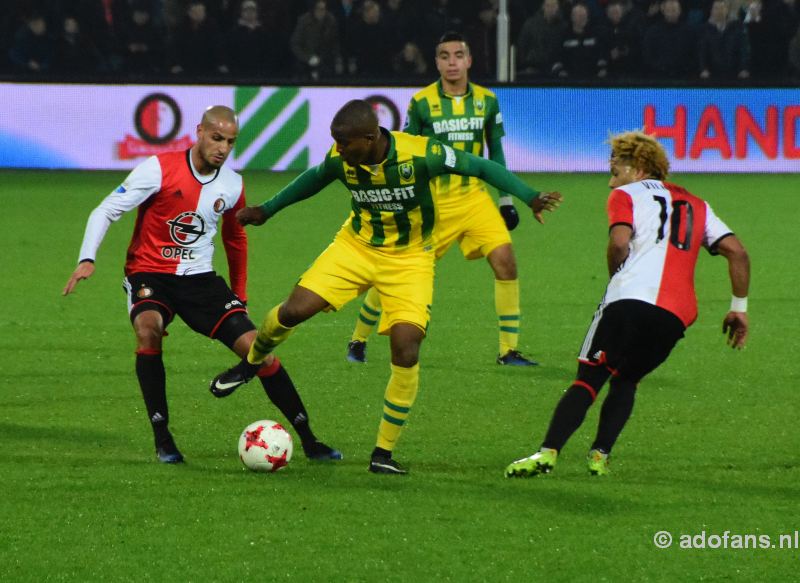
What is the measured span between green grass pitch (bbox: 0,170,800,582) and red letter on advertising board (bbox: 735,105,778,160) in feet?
27.5

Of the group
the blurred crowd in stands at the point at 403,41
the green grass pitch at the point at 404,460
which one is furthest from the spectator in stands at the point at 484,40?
the green grass pitch at the point at 404,460

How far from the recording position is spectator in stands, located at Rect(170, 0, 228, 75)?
2175 cm

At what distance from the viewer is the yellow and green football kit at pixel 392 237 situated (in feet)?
21.5

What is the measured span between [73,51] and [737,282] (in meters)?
17.1

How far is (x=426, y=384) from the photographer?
871 centimetres

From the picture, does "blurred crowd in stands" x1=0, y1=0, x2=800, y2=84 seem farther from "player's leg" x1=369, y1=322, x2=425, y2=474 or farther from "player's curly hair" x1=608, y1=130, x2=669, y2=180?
"player's leg" x1=369, y1=322, x2=425, y2=474

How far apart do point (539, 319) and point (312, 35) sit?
1178 centimetres

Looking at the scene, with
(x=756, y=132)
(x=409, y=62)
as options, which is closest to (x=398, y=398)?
(x=756, y=132)

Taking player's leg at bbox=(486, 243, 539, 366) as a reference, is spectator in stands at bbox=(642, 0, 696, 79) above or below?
above

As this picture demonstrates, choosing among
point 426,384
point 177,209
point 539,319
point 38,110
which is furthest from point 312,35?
point 177,209

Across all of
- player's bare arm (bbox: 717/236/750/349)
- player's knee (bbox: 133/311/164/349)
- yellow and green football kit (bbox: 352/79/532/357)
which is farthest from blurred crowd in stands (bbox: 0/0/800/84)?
player's bare arm (bbox: 717/236/750/349)

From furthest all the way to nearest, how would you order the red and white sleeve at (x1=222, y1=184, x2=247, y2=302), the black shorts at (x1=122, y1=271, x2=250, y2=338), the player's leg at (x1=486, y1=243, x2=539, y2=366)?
the player's leg at (x1=486, y1=243, x2=539, y2=366) → the red and white sleeve at (x1=222, y1=184, x2=247, y2=302) → the black shorts at (x1=122, y1=271, x2=250, y2=338)

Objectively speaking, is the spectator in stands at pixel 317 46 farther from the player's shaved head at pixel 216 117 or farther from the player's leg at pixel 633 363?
the player's leg at pixel 633 363

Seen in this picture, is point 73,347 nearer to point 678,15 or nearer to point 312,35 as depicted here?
point 312,35
